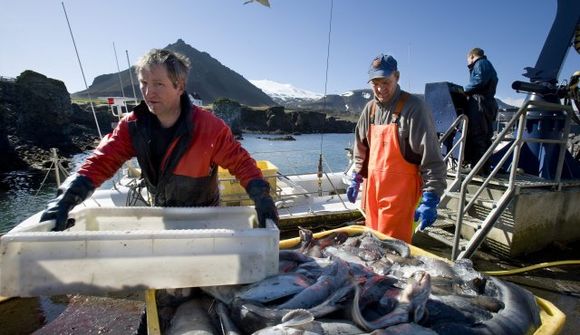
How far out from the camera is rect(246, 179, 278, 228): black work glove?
2268 millimetres

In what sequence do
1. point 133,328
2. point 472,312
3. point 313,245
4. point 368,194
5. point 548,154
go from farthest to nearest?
point 548,154
point 133,328
point 368,194
point 313,245
point 472,312

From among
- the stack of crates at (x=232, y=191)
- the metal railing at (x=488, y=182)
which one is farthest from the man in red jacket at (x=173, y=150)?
the stack of crates at (x=232, y=191)

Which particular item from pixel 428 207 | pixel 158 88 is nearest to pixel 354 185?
pixel 428 207

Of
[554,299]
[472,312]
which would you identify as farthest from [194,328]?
[554,299]

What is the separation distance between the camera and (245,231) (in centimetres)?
188

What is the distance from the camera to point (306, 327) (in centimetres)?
145

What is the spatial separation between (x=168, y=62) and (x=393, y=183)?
2.41m

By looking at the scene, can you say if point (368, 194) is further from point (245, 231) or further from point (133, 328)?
point (133, 328)

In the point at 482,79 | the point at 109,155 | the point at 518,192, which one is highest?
the point at 482,79

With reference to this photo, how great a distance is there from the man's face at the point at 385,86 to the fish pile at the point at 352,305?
74.6 inches

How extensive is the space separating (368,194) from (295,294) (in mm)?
2196

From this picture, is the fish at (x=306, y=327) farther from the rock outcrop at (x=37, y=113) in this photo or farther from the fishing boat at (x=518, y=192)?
the rock outcrop at (x=37, y=113)

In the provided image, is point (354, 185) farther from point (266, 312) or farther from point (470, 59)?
point (470, 59)

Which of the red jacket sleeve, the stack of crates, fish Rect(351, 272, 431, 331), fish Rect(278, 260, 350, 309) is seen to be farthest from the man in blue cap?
the stack of crates
